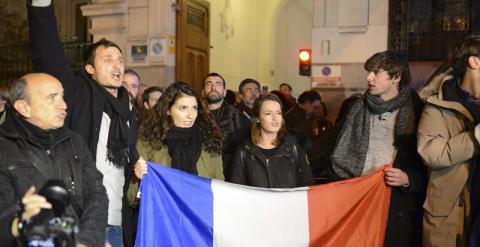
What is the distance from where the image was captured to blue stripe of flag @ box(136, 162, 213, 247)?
12.6 feet

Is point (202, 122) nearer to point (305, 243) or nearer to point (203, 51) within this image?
point (305, 243)

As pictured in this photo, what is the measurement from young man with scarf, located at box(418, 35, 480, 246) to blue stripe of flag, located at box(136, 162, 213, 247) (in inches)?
60.5

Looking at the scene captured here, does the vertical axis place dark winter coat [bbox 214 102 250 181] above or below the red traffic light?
below

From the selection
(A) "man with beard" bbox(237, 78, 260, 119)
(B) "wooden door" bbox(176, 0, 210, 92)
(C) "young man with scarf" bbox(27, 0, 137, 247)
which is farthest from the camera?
(B) "wooden door" bbox(176, 0, 210, 92)

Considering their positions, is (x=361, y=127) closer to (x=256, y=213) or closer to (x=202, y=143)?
(x=256, y=213)

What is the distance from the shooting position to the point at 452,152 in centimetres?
375

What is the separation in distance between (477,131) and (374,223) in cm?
110

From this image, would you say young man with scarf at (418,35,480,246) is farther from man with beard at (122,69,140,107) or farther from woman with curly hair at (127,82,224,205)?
man with beard at (122,69,140,107)

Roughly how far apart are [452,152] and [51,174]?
2493 mm

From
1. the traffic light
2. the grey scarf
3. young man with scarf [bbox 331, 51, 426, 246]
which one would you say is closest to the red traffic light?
the traffic light

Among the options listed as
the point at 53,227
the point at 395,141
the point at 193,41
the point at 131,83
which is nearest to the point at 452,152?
the point at 395,141

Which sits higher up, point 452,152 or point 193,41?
point 193,41

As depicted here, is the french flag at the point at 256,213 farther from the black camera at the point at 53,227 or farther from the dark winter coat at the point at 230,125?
the black camera at the point at 53,227

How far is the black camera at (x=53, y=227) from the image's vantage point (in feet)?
6.08
